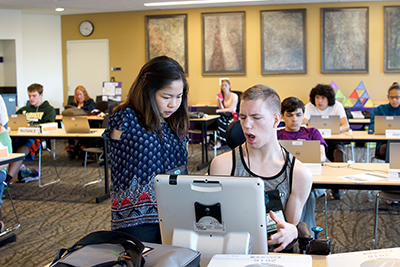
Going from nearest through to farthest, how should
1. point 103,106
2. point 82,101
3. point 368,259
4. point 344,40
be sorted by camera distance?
point 368,259, point 82,101, point 103,106, point 344,40

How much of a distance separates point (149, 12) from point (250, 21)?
9.04ft

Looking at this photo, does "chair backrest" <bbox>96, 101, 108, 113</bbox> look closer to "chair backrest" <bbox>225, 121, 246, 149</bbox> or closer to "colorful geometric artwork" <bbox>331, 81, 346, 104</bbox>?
"colorful geometric artwork" <bbox>331, 81, 346, 104</bbox>

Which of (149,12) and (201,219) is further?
(149,12)

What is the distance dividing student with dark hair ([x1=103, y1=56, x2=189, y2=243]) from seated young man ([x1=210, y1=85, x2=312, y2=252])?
0.29m

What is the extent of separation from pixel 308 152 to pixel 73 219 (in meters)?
2.63

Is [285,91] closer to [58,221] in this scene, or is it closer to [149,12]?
[149,12]

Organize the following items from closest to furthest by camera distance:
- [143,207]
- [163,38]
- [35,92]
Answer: [143,207], [35,92], [163,38]

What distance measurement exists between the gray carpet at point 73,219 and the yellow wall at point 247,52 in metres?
5.50

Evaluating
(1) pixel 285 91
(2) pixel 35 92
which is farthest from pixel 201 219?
(1) pixel 285 91

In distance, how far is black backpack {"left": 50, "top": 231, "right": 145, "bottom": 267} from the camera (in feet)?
3.83

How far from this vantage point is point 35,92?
6.09 meters

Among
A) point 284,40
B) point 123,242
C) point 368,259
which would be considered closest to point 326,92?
point 368,259

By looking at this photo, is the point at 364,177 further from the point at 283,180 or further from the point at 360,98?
the point at 360,98

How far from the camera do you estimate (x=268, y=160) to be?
181 centimetres
